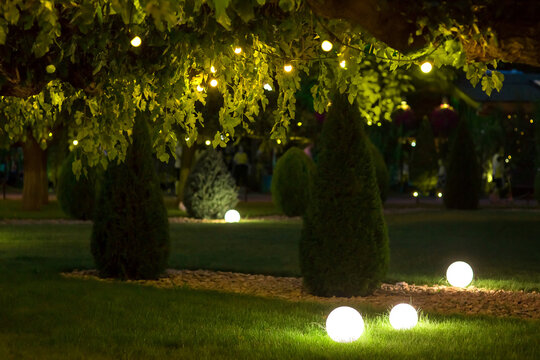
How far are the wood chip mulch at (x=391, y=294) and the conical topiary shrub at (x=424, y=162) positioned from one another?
1115 inches

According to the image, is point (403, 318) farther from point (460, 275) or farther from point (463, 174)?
point (463, 174)

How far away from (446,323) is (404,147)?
139 feet

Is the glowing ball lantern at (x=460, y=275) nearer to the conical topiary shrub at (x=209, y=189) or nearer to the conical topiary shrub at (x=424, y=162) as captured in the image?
the conical topiary shrub at (x=209, y=189)

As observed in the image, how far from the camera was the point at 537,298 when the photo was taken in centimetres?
1195

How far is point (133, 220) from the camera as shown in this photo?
13250mm

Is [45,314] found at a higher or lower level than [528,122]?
lower

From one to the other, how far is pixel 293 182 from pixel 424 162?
54.0 feet

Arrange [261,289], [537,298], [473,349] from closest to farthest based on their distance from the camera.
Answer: [473,349]
[537,298]
[261,289]

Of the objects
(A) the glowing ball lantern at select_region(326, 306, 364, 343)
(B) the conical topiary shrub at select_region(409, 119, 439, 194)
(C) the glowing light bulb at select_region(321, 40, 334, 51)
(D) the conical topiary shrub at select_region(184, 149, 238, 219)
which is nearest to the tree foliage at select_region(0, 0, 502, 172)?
(C) the glowing light bulb at select_region(321, 40, 334, 51)

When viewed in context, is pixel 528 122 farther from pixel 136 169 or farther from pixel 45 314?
pixel 45 314

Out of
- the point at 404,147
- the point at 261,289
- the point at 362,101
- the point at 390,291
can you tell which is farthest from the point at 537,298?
the point at 404,147

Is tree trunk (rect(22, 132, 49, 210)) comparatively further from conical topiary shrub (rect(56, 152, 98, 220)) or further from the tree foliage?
the tree foliage

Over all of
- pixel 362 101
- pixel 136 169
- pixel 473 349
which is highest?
pixel 362 101

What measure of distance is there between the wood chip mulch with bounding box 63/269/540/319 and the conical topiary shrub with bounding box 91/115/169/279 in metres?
0.24
